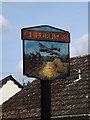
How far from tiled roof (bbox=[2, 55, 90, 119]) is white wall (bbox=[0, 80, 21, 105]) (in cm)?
771

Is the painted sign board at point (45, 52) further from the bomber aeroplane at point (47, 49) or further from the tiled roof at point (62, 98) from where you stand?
the tiled roof at point (62, 98)

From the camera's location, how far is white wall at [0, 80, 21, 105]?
24.3 metres

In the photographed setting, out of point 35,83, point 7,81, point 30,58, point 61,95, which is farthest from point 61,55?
point 7,81

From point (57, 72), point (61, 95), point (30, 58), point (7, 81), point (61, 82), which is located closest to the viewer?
point (30, 58)

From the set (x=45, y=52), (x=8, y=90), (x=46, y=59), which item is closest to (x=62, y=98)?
(x=46, y=59)

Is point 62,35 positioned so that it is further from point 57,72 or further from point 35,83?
point 35,83

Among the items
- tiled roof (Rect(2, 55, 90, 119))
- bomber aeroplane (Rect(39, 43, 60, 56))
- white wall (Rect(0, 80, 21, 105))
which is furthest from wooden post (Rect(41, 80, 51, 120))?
white wall (Rect(0, 80, 21, 105))

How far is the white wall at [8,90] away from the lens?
24.3m

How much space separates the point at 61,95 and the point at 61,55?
2857 mm

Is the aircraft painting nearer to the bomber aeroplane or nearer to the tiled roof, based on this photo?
the bomber aeroplane

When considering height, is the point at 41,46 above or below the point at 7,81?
above

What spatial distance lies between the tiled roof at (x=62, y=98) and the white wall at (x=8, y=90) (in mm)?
7713

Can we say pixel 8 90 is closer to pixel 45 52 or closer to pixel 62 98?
pixel 62 98

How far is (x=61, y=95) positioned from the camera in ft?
46.7
